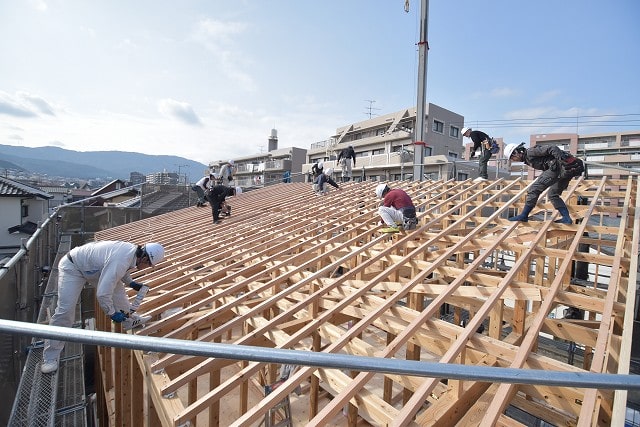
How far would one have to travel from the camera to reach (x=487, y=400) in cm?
214

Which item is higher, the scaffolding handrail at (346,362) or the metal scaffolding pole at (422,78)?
the metal scaffolding pole at (422,78)

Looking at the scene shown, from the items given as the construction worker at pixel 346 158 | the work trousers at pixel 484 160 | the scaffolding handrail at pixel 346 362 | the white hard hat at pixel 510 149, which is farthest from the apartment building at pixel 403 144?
the scaffolding handrail at pixel 346 362

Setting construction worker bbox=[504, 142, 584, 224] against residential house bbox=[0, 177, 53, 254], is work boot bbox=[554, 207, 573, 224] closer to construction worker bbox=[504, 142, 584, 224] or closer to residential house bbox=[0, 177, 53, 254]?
construction worker bbox=[504, 142, 584, 224]

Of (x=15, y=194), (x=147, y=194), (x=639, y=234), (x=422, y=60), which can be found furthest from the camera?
(x=15, y=194)

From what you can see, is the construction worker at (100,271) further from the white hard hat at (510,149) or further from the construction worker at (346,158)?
the construction worker at (346,158)

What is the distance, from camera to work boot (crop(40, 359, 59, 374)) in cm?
337

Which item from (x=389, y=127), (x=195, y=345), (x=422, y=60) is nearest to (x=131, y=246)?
(x=195, y=345)

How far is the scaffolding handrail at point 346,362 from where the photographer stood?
1.01 meters

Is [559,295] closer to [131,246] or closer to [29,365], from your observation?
[131,246]

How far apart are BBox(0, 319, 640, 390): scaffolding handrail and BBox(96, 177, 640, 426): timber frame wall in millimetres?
755

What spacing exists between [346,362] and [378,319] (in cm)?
187

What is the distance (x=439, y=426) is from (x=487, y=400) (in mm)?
499

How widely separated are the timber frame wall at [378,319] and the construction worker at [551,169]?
274mm

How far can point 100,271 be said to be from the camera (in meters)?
3.29
